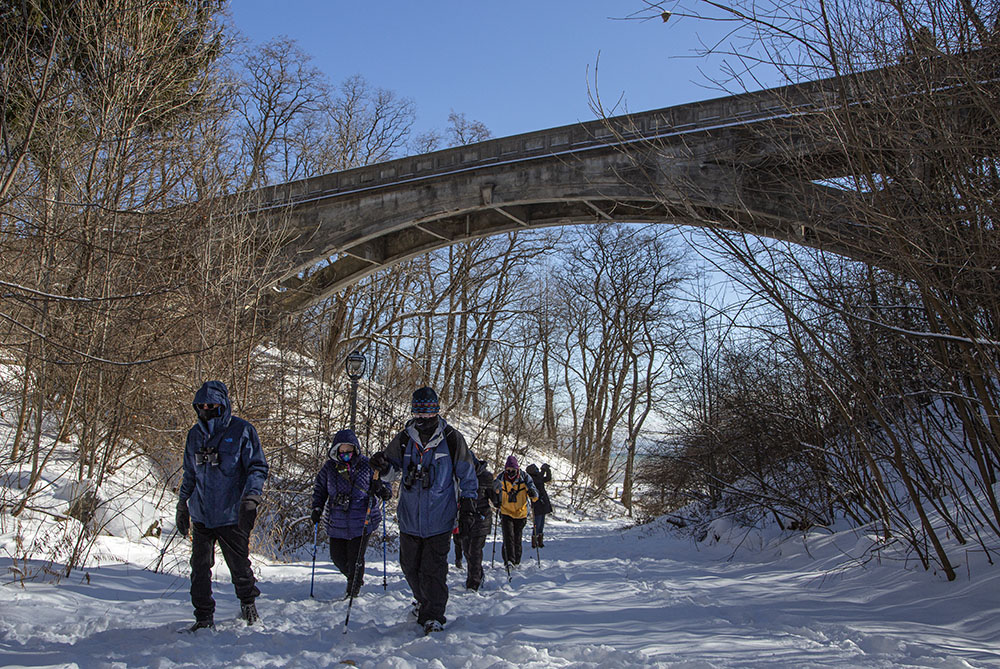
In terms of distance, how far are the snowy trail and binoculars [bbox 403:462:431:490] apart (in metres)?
1.11

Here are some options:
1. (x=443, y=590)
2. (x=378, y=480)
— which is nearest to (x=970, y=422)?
(x=443, y=590)

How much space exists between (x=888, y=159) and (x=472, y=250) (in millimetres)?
25458

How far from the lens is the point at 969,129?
4.81m

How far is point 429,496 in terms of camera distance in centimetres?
558

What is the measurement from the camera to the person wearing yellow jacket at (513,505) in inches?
410

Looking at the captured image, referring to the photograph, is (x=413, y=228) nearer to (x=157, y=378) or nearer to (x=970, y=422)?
(x=157, y=378)

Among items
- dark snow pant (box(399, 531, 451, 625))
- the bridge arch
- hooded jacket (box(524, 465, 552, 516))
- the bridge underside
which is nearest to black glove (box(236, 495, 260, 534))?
dark snow pant (box(399, 531, 451, 625))

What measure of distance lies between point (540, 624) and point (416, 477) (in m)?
1.54

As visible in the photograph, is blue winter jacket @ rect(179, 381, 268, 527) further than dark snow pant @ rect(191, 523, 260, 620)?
Yes

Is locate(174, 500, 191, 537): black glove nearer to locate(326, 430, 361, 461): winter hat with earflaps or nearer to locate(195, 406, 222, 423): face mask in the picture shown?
locate(195, 406, 222, 423): face mask

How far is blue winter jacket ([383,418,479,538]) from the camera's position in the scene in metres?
5.57

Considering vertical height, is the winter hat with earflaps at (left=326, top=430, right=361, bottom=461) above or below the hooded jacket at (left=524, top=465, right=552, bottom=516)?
above

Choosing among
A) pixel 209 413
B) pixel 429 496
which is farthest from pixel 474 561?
pixel 209 413

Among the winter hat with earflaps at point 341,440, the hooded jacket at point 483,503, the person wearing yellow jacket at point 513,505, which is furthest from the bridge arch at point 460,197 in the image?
the winter hat with earflaps at point 341,440
